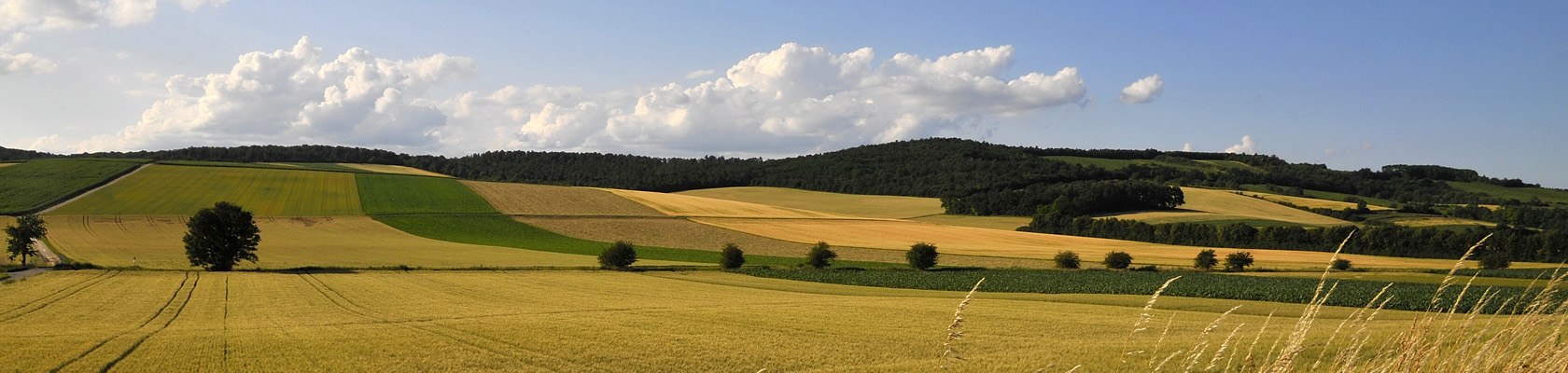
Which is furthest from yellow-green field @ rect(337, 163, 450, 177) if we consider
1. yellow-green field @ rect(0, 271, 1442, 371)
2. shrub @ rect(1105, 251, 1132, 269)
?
shrub @ rect(1105, 251, 1132, 269)

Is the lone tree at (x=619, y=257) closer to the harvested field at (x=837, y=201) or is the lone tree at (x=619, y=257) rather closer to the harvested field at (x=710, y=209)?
the harvested field at (x=710, y=209)

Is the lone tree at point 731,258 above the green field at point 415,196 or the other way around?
the other way around

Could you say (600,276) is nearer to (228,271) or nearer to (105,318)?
(228,271)

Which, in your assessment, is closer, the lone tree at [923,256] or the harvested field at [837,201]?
the lone tree at [923,256]

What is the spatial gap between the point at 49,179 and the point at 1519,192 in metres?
174

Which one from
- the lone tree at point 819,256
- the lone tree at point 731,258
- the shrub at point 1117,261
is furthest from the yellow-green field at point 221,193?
the shrub at point 1117,261

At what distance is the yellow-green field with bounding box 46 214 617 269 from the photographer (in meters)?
54.1

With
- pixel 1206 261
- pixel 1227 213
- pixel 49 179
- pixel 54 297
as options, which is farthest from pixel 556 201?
pixel 1227 213

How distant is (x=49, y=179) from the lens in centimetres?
9056

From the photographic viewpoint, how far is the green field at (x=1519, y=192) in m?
113

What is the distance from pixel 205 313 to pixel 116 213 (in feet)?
191

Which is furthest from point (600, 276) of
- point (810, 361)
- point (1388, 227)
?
point (1388, 227)

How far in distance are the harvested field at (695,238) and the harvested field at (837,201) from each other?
3219 centimetres

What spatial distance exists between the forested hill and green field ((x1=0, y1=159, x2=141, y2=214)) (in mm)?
19203
